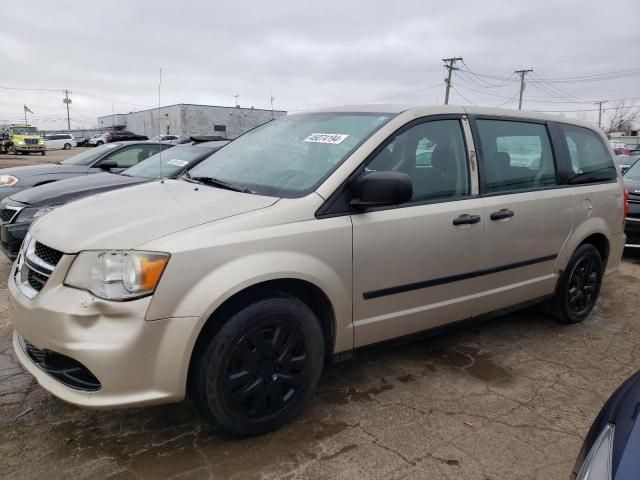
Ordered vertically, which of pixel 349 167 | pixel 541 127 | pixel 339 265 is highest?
pixel 541 127

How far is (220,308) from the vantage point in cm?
232

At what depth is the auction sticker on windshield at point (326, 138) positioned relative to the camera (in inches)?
118

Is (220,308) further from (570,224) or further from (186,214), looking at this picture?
(570,224)

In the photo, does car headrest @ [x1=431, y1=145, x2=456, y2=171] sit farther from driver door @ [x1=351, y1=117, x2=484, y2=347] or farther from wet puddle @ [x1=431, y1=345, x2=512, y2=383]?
wet puddle @ [x1=431, y1=345, x2=512, y2=383]

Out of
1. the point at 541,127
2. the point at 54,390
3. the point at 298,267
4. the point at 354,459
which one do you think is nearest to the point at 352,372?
the point at 354,459

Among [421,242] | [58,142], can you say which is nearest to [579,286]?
[421,242]

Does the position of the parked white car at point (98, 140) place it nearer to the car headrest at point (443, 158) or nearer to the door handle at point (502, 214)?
the car headrest at point (443, 158)

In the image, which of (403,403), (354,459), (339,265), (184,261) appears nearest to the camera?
(184,261)

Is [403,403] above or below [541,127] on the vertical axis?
below

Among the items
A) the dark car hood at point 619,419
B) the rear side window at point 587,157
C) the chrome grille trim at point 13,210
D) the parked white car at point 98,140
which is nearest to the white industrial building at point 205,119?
the parked white car at point 98,140

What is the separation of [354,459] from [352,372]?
3.10 feet

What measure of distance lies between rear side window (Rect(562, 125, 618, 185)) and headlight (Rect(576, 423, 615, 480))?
112 inches

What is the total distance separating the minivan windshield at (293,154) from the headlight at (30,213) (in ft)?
7.26

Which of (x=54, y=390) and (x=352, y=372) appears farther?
(x=352, y=372)
